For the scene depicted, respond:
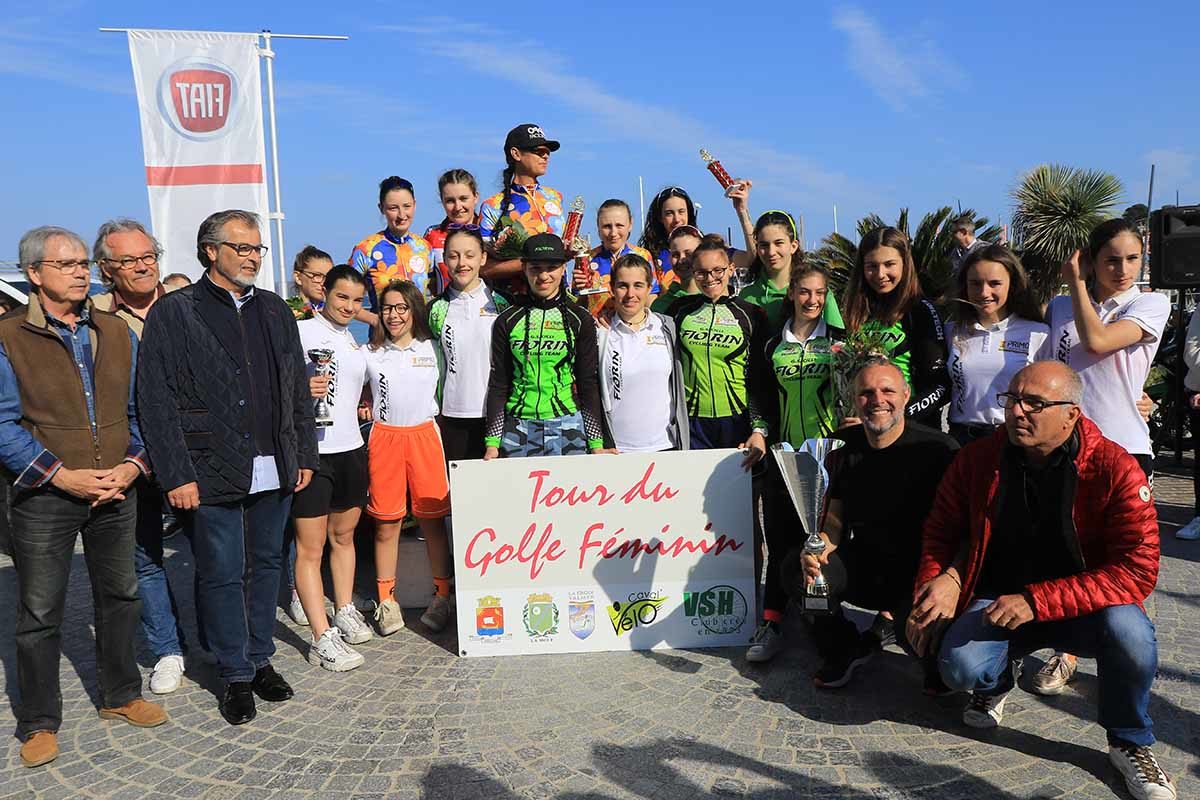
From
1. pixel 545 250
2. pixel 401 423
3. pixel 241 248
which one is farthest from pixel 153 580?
pixel 545 250

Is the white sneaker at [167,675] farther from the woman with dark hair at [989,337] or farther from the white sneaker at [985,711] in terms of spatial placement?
the woman with dark hair at [989,337]

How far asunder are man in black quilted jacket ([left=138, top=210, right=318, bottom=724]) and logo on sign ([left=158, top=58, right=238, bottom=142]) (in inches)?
Answer: 280

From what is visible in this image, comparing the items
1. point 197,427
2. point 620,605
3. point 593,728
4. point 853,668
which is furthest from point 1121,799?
point 197,427

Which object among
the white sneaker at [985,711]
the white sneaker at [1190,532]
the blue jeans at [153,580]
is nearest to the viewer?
the white sneaker at [985,711]

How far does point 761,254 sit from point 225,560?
339 centimetres

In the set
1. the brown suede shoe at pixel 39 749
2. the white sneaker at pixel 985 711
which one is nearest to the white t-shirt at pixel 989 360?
the white sneaker at pixel 985 711

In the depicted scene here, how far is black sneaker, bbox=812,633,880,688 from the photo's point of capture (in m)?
4.01

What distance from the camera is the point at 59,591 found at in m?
3.61

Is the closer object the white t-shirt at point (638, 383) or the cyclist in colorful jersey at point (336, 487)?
the cyclist in colorful jersey at point (336, 487)

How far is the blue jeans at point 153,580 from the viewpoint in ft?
14.0

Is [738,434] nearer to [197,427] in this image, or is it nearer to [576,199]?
[576,199]

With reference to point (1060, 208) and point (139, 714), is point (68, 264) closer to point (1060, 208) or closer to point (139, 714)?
point (139, 714)

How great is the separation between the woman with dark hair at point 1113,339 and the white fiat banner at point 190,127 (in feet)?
30.2

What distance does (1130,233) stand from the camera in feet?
12.8
